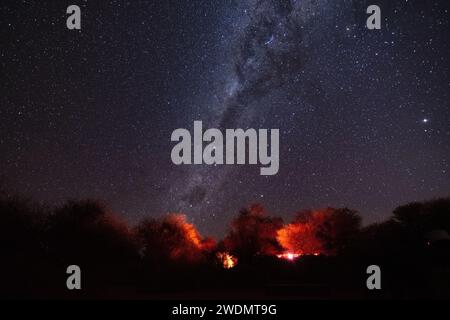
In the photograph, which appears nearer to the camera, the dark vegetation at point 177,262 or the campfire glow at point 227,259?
the dark vegetation at point 177,262

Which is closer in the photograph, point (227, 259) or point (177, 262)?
point (177, 262)

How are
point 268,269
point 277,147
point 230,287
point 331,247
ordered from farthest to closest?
point 331,247
point 268,269
point 230,287
point 277,147

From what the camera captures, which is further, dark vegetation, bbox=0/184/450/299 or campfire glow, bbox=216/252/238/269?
campfire glow, bbox=216/252/238/269

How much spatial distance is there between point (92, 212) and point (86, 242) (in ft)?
9.18

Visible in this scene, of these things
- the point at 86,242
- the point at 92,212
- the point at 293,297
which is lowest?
the point at 293,297

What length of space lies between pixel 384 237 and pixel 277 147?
1297cm

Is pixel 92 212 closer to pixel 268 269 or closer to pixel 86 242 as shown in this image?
pixel 86 242

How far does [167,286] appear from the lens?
20.5 metres

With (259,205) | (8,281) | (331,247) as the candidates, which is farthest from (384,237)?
(8,281)
